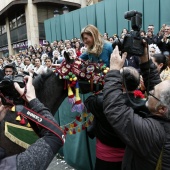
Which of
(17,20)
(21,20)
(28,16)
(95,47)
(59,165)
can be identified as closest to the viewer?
(95,47)

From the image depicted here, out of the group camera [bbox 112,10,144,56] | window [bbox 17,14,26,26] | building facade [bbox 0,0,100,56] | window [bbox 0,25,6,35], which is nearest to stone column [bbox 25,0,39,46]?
building facade [bbox 0,0,100,56]

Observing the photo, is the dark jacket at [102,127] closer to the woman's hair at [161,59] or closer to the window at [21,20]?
the woman's hair at [161,59]

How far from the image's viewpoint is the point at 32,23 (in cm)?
2262

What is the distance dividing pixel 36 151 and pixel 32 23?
22.9m

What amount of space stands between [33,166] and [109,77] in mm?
775

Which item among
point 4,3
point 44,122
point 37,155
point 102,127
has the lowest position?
point 102,127

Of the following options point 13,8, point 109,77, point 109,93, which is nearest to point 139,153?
point 109,93

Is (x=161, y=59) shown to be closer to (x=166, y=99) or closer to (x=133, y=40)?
(x=133, y=40)

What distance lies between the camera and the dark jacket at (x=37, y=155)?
1142 mm

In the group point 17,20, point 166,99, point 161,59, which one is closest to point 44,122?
point 166,99

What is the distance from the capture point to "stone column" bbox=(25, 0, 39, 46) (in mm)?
22484

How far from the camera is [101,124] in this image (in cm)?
236

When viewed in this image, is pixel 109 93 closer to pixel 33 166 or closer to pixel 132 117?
pixel 132 117

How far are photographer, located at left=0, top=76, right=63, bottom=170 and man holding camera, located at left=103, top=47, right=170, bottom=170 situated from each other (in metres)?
0.41
